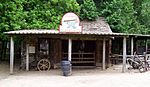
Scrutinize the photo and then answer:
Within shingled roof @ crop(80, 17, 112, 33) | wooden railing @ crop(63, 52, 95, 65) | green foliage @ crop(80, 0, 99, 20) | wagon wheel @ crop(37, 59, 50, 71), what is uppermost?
green foliage @ crop(80, 0, 99, 20)

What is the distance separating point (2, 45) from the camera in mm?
34438

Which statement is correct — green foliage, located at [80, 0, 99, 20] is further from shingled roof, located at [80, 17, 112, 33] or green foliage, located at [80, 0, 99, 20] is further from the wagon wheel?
the wagon wheel

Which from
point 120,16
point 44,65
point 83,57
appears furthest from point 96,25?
point 44,65

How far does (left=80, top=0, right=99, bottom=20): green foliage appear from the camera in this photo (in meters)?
27.7

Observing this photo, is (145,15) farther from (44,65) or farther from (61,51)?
(44,65)

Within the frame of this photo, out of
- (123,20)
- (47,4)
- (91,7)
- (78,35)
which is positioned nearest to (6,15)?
(47,4)

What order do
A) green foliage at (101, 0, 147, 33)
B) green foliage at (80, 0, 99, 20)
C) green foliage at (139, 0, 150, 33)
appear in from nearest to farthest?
1. green foliage at (80, 0, 99, 20)
2. green foliage at (101, 0, 147, 33)
3. green foliage at (139, 0, 150, 33)

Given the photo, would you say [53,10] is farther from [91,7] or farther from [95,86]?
[95,86]

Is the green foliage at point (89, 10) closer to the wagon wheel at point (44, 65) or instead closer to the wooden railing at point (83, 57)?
the wooden railing at point (83, 57)

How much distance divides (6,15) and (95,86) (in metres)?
11.5

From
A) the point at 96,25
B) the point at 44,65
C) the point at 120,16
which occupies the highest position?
the point at 120,16

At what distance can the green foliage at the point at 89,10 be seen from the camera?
91.0ft

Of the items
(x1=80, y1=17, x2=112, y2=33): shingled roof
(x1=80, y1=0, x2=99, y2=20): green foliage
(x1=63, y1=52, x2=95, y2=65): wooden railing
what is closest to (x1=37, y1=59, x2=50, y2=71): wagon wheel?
(x1=63, y1=52, x2=95, y2=65): wooden railing

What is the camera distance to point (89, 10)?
28266 mm
